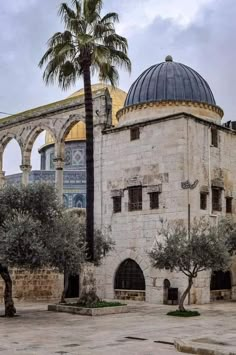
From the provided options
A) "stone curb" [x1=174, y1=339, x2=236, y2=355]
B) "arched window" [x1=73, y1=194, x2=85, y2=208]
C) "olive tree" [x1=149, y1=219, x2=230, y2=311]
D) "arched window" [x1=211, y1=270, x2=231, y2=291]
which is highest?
"arched window" [x1=73, y1=194, x2=85, y2=208]

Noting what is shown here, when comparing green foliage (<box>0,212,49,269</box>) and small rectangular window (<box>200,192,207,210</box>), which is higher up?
small rectangular window (<box>200,192,207,210</box>)

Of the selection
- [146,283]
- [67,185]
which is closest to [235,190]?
[146,283]

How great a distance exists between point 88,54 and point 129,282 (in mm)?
10170

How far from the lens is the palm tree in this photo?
18.8 meters

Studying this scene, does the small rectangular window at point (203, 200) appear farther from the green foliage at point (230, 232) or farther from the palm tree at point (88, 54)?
the palm tree at point (88, 54)

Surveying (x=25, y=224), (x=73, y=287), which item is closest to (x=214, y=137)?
(x=73, y=287)

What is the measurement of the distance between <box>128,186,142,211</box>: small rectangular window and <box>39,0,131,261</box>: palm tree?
5397 mm

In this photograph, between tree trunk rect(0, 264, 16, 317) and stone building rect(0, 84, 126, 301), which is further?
stone building rect(0, 84, 126, 301)

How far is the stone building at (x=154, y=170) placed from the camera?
74.0 ft

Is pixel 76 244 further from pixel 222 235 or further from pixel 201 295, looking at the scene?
pixel 201 295

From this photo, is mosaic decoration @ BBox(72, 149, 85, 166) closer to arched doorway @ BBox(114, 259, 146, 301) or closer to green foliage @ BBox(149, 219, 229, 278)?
arched doorway @ BBox(114, 259, 146, 301)

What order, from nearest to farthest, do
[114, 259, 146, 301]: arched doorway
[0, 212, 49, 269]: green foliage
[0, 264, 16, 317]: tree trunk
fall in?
1. [0, 212, 49, 269]: green foliage
2. [0, 264, 16, 317]: tree trunk
3. [114, 259, 146, 301]: arched doorway

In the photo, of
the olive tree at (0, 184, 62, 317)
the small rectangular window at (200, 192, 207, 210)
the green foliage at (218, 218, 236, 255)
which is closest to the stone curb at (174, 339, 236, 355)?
the olive tree at (0, 184, 62, 317)

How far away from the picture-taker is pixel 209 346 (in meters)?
10.7
